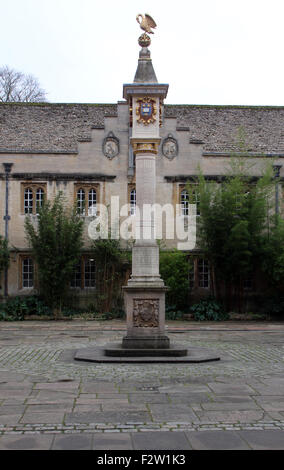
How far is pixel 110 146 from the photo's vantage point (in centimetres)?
2655

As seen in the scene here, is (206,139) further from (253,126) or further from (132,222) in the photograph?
(132,222)

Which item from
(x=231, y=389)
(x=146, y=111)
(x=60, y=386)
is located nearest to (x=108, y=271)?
(x=146, y=111)

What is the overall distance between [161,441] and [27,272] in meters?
20.5

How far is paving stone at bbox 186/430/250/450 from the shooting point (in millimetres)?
5906

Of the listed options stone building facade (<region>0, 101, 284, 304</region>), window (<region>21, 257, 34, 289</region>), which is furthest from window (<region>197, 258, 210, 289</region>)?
window (<region>21, 257, 34, 289</region>)

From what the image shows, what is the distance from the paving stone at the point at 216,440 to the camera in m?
5.91

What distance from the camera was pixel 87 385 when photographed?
9383 mm

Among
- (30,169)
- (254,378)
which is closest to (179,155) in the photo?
(30,169)

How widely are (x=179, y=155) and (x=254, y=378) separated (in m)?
17.7

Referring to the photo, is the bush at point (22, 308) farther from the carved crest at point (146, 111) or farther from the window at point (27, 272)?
the carved crest at point (146, 111)

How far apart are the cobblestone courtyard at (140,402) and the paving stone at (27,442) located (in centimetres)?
1

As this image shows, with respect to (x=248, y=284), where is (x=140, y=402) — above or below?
below

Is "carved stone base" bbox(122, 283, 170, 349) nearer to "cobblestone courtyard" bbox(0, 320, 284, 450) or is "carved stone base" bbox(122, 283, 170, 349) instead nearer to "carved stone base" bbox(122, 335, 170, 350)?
"carved stone base" bbox(122, 335, 170, 350)

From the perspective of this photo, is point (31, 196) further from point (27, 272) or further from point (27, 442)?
point (27, 442)
